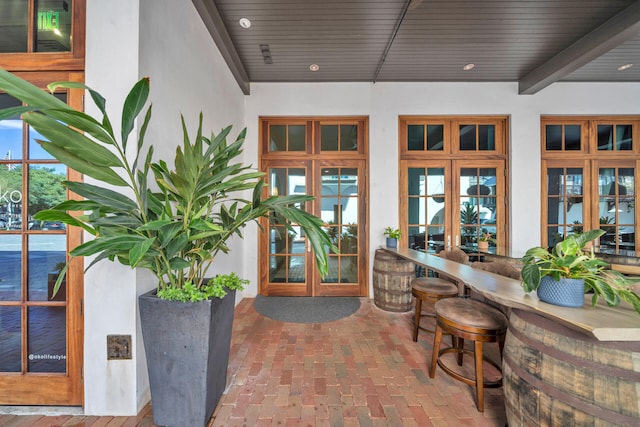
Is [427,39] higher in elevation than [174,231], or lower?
higher

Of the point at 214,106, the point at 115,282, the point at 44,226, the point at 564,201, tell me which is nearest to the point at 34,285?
the point at 44,226

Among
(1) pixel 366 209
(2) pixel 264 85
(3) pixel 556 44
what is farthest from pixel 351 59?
(3) pixel 556 44

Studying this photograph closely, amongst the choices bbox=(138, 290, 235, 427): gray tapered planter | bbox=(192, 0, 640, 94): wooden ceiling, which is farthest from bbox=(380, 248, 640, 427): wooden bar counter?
bbox=(192, 0, 640, 94): wooden ceiling

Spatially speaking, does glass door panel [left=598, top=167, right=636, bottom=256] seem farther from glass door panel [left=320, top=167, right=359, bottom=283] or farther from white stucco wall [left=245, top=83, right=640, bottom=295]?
glass door panel [left=320, top=167, right=359, bottom=283]

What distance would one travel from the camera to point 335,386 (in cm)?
182

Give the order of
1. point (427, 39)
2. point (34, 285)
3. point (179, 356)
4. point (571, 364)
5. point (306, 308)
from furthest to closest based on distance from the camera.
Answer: point (306, 308) → point (427, 39) → point (34, 285) → point (179, 356) → point (571, 364)

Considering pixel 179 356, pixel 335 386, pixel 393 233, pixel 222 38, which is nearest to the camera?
pixel 179 356

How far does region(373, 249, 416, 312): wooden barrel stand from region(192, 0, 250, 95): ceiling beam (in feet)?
11.0

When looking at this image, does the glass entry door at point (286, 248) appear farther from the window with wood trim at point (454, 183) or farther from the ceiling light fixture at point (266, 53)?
the window with wood trim at point (454, 183)

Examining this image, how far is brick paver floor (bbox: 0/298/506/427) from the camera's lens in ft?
5.04

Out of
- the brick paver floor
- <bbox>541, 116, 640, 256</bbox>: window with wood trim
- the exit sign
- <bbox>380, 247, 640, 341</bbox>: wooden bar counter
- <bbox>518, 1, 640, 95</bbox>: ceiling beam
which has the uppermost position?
<bbox>518, 1, 640, 95</bbox>: ceiling beam

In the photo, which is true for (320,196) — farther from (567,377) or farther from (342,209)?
(567,377)

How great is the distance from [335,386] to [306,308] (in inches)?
60.4

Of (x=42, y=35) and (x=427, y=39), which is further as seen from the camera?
(x=427, y=39)
